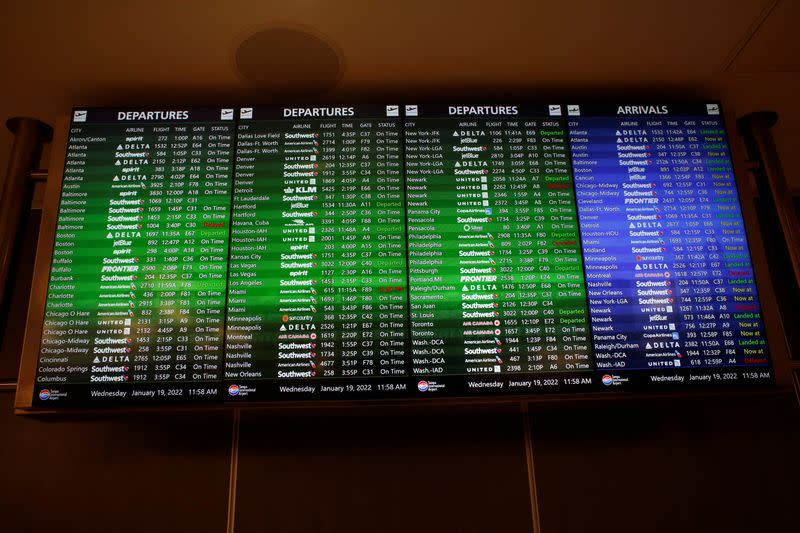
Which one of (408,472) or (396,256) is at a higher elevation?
(396,256)

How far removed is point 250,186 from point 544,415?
1.63m

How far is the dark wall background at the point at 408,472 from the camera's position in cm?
234

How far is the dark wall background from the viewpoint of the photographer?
2.34 meters

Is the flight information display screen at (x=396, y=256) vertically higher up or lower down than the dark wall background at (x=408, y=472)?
higher up

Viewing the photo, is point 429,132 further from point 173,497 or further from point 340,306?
point 173,497

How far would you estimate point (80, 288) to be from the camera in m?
2.21

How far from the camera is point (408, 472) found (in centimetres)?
240

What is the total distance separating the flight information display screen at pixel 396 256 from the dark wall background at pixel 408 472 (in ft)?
1.02

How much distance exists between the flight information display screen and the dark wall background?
312 millimetres

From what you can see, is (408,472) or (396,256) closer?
(396,256)

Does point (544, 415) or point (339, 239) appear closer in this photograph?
point (339, 239)

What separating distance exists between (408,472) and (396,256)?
938mm
